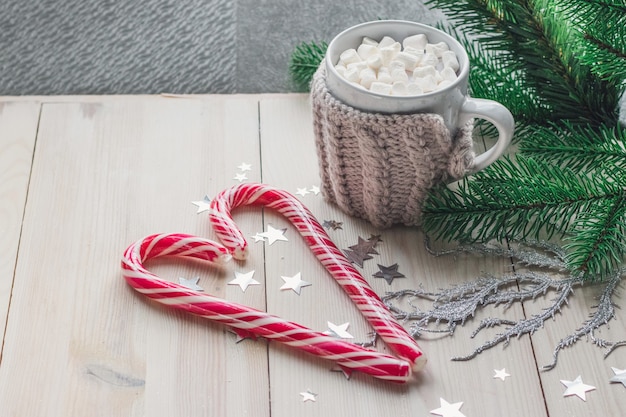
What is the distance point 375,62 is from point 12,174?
59cm

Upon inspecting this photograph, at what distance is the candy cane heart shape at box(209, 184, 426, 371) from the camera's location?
1.02 metres

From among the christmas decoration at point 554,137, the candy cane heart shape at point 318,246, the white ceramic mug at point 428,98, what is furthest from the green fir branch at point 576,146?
the candy cane heart shape at point 318,246

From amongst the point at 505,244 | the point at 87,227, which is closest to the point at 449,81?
the point at 505,244

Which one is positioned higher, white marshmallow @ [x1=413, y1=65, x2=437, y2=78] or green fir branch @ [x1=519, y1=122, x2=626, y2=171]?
white marshmallow @ [x1=413, y1=65, x2=437, y2=78]

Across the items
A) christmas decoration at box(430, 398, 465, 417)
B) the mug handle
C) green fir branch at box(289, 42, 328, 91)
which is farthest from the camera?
green fir branch at box(289, 42, 328, 91)

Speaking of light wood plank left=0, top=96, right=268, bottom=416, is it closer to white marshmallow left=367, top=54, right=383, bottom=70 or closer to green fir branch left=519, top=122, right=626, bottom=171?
white marshmallow left=367, top=54, right=383, bottom=70

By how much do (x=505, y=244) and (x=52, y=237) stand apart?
64 centimetres

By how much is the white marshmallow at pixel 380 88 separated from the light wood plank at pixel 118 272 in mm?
284

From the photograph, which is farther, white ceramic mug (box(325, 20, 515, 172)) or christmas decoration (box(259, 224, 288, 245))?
christmas decoration (box(259, 224, 288, 245))

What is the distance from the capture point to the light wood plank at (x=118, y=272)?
0.99m

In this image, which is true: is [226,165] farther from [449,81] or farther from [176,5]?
[176,5]

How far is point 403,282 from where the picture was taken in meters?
1.12

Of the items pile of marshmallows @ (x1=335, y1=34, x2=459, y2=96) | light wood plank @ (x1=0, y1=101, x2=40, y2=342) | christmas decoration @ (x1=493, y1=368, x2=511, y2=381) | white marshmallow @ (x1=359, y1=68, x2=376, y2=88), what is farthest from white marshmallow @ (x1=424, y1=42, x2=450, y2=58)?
light wood plank @ (x1=0, y1=101, x2=40, y2=342)

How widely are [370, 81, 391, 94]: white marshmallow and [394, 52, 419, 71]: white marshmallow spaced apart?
5cm
